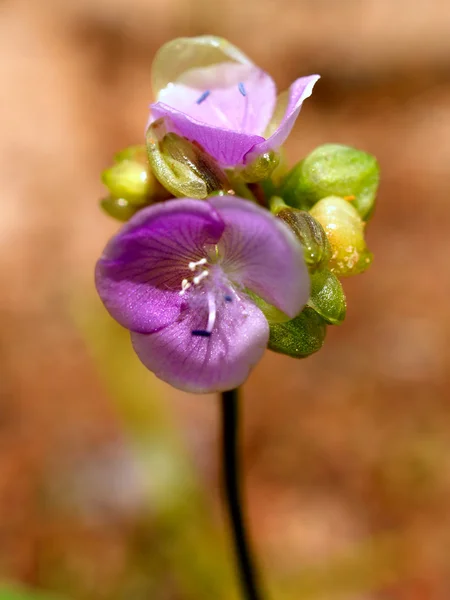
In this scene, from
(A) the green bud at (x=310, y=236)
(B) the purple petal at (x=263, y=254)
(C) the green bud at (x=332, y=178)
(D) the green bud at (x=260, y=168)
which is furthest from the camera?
(C) the green bud at (x=332, y=178)

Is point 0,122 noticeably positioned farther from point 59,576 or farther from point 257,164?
point 257,164

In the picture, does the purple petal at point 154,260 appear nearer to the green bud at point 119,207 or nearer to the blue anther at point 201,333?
the blue anther at point 201,333

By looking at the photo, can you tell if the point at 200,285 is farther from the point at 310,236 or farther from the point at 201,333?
the point at 310,236

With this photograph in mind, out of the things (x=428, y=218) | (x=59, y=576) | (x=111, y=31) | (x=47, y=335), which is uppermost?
(x=111, y=31)

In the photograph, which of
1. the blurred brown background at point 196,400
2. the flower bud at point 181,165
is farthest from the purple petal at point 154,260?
the blurred brown background at point 196,400

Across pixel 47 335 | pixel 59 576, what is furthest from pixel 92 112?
pixel 59 576
